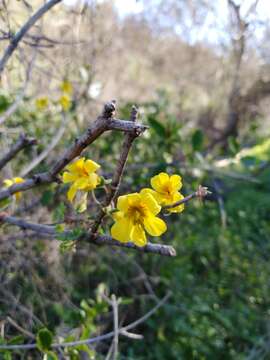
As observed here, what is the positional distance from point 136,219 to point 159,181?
0.28ft

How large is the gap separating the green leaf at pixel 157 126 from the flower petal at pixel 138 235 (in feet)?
3.94

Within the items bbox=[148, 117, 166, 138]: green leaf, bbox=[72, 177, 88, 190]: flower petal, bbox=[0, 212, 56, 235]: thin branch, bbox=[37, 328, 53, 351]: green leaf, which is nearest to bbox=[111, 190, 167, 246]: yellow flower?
bbox=[72, 177, 88, 190]: flower petal

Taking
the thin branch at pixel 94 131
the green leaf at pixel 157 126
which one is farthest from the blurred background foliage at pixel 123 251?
the thin branch at pixel 94 131

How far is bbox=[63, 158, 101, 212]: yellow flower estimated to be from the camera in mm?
771

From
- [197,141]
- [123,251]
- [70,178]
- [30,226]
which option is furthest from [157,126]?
[70,178]

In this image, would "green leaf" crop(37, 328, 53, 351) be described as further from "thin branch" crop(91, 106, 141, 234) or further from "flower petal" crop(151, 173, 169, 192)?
"flower petal" crop(151, 173, 169, 192)

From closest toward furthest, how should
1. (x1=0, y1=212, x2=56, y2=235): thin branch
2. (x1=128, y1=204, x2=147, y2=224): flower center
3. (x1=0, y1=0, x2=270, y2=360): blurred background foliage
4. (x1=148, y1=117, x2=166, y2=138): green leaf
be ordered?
(x1=128, y1=204, x2=147, y2=224): flower center → (x1=0, y1=212, x2=56, y2=235): thin branch → (x1=0, y1=0, x2=270, y2=360): blurred background foliage → (x1=148, y1=117, x2=166, y2=138): green leaf

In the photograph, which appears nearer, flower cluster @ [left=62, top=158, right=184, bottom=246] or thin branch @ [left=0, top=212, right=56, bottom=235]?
flower cluster @ [left=62, top=158, right=184, bottom=246]

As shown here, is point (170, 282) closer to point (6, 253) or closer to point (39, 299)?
point (39, 299)

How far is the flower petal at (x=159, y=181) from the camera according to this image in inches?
29.7

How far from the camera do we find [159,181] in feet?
2.49

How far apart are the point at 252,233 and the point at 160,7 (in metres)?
2.09

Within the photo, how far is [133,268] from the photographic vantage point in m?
2.13

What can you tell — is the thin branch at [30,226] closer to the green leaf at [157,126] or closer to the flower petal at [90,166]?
the flower petal at [90,166]
